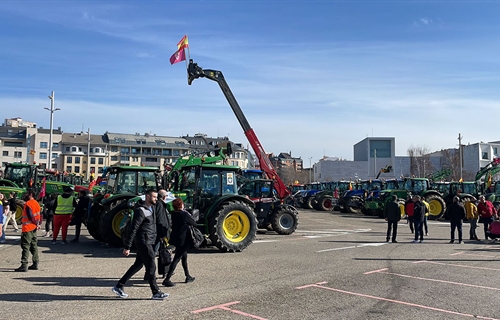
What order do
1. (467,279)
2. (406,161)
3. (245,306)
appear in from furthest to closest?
(406,161), (467,279), (245,306)

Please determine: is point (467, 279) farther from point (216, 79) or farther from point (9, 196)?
point (9, 196)

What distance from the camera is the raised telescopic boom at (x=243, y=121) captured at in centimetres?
1947

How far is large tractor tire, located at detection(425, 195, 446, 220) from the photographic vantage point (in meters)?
26.6

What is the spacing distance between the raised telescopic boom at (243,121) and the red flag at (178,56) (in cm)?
69

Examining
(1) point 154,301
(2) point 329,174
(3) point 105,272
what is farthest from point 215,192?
(2) point 329,174

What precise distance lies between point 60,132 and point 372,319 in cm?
10075

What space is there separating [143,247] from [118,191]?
769 cm

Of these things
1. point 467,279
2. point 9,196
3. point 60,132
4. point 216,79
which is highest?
point 60,132

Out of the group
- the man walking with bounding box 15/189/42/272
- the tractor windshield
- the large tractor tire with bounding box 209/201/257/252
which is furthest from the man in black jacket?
the tractor windshield

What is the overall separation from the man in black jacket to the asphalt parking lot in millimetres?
216

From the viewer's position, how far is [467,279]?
29.9ft

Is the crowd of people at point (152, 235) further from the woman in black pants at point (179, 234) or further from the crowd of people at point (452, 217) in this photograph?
the crowd of people at point (452, 217)

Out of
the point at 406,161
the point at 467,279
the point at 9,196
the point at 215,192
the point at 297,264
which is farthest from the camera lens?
the point at 406,161

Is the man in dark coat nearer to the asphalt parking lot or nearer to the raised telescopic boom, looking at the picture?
Result: the asphalt parking lot
